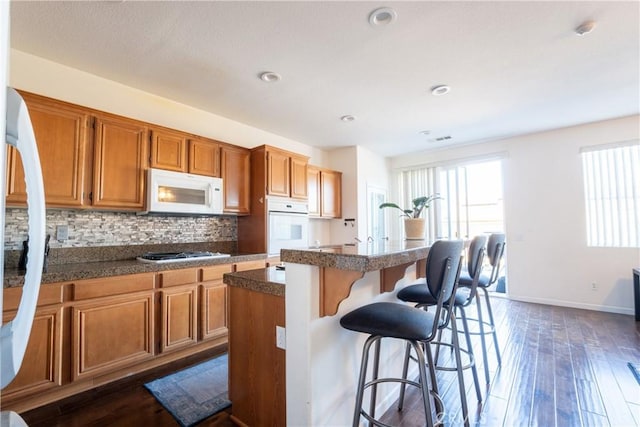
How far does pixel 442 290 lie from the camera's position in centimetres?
126

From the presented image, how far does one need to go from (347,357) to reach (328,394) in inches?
8.2

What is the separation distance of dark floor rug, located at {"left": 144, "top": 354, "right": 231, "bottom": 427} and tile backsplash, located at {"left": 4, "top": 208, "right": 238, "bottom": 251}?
135 cm

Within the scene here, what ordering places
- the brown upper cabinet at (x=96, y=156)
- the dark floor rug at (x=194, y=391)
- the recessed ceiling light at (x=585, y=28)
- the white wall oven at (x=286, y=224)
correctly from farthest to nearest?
the white wall oven at (x=286, y=224) < the brown upper cabinet at (x=96, y=156) < the recessed ceiling light at (x=585, y=28) < the dark floor rug at (x=194, y=391)

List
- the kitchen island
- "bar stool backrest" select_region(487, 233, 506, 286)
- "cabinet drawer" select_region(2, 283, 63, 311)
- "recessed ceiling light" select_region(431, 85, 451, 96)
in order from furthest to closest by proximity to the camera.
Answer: "recessed ceiling light" select_region(431, 85, 451, 96), "bar stool backrest" select_region(487, 233, 506, 286), "cabinet drawer" select_region(2, 283, 63, 311), the kitchen island

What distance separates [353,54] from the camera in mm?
2371

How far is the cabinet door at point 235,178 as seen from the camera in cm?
336

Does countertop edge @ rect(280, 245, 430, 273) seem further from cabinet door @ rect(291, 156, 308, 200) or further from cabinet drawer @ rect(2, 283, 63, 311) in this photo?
cabinet door @ rect(291, 156, 308, 200)

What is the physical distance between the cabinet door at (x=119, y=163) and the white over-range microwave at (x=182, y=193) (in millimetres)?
112

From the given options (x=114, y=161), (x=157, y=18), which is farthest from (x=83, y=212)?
(x=157, y=18)

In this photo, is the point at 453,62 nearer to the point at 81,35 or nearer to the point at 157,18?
the point at 157,18

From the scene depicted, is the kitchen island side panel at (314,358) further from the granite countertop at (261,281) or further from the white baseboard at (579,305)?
the white baseboard at (579,305)

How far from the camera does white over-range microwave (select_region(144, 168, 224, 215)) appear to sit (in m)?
2.69

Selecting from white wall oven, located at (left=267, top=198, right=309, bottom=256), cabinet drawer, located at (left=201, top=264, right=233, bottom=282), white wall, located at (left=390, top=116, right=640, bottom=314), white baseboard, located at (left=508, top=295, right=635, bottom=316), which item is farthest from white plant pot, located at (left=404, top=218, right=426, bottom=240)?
white baseboard, located at (left=508, top=295, right=635, bottom=316)

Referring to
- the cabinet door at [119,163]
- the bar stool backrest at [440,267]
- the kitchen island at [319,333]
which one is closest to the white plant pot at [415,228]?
the kitchen island at [319,333]
